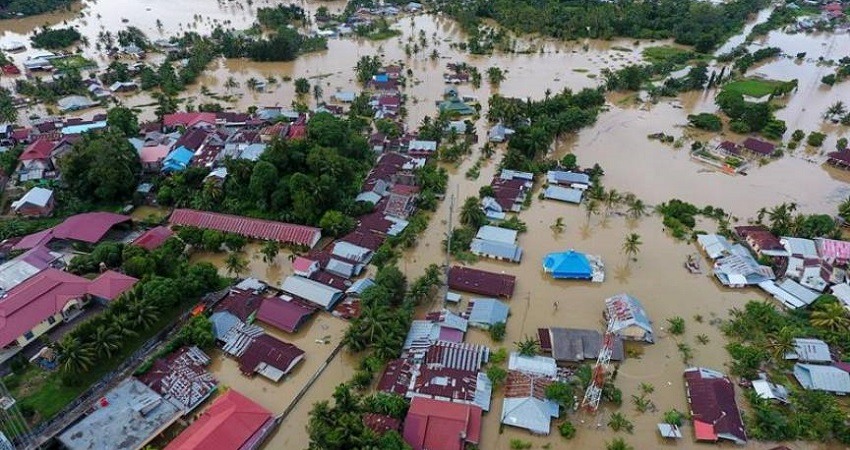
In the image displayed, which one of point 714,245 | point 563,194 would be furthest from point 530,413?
point 563,194

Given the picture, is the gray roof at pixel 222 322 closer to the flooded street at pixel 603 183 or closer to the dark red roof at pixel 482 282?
the flooded street at pixel 603 183

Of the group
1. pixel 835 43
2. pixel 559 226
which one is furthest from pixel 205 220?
pixel 835 43

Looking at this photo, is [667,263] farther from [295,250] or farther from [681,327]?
[295,250]

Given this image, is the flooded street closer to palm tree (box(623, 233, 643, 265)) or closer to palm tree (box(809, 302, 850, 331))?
palm tree (box(623, 233, 643, 265))

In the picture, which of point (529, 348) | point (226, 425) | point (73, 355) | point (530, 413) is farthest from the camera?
point (529, 348)

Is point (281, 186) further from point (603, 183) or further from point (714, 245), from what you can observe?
point (714, 245)
